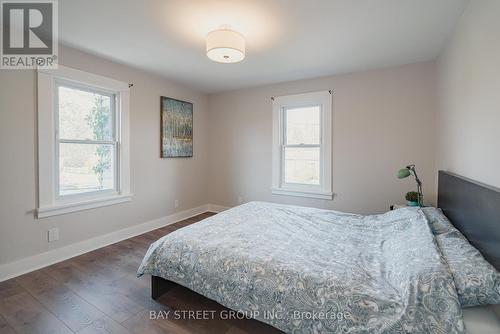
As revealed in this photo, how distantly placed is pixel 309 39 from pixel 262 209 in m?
1.92

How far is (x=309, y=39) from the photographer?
96.7 inches

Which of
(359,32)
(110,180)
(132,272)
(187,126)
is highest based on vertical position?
(359,32)

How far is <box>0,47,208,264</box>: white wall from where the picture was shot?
2.28 meters

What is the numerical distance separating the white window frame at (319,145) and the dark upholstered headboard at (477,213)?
5.45ft

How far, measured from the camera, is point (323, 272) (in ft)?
4.61

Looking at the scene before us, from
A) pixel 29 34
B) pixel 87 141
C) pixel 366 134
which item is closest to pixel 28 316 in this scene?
pixel 87 141

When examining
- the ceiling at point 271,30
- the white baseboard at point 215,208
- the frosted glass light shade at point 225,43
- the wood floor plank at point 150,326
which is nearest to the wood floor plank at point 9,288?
the wood floor plank at point 150,326

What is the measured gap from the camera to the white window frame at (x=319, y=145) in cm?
362

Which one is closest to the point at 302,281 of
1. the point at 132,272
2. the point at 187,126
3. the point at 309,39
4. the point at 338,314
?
the point at 338,314

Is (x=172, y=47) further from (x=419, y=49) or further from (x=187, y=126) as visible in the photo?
(x=419, y=49)

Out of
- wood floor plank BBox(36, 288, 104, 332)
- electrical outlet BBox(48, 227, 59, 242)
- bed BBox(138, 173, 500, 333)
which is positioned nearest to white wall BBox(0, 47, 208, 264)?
electrical outlet BBox(48, 227, 59, 242)

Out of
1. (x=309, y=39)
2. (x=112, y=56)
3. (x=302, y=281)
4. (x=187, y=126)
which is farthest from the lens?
(x=187, y=126)

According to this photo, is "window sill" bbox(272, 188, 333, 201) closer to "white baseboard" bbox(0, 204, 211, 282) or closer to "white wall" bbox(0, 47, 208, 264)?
"white wall" bbox(0, 47, 208, 264)

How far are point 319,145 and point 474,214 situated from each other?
7.72 ft
